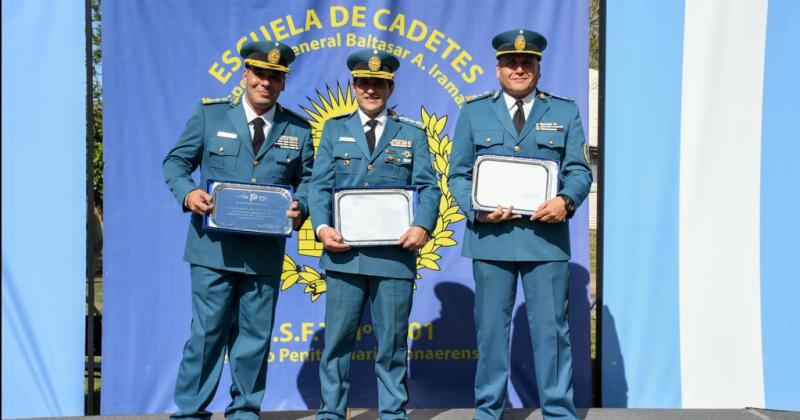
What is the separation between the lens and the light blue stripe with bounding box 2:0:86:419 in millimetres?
4500

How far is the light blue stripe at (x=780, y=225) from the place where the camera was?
472 centimetres

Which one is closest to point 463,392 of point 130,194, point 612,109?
point 612,109

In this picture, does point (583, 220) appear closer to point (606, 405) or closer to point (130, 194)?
point (606, 405)

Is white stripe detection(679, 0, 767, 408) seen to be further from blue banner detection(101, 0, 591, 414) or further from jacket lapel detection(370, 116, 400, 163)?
jacket lapel detection(370, 116, 400, 163)

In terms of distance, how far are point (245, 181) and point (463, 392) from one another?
6.13ft

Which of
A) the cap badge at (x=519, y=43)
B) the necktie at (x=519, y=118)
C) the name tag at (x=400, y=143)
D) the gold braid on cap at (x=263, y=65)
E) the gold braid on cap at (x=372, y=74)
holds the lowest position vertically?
the name tag at (x=400, y=143)

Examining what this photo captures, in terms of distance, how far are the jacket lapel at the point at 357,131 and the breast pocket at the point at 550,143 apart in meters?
0.79

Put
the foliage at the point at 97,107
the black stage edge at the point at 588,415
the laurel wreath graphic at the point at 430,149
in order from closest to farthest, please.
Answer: the black stage edge at the point at 588,415 < the laurel wreath graphic at the point at 430,149 < the foliage at the point at 97,107

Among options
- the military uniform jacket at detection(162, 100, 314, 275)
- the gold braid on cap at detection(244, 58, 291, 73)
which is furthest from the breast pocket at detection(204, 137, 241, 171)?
the gold braid on cap at detection(244, 58, 291, 73)

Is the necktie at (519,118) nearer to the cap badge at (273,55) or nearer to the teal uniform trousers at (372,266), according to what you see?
the teal uniform trousers at (372,266)

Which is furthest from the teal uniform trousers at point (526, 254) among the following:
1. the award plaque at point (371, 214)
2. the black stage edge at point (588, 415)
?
the black stage edge at point (588, 415)

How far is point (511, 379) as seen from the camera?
16.0 ft

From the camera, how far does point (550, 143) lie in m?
3.89

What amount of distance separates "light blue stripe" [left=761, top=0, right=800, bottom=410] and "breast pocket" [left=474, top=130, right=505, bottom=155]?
69.1 inches
